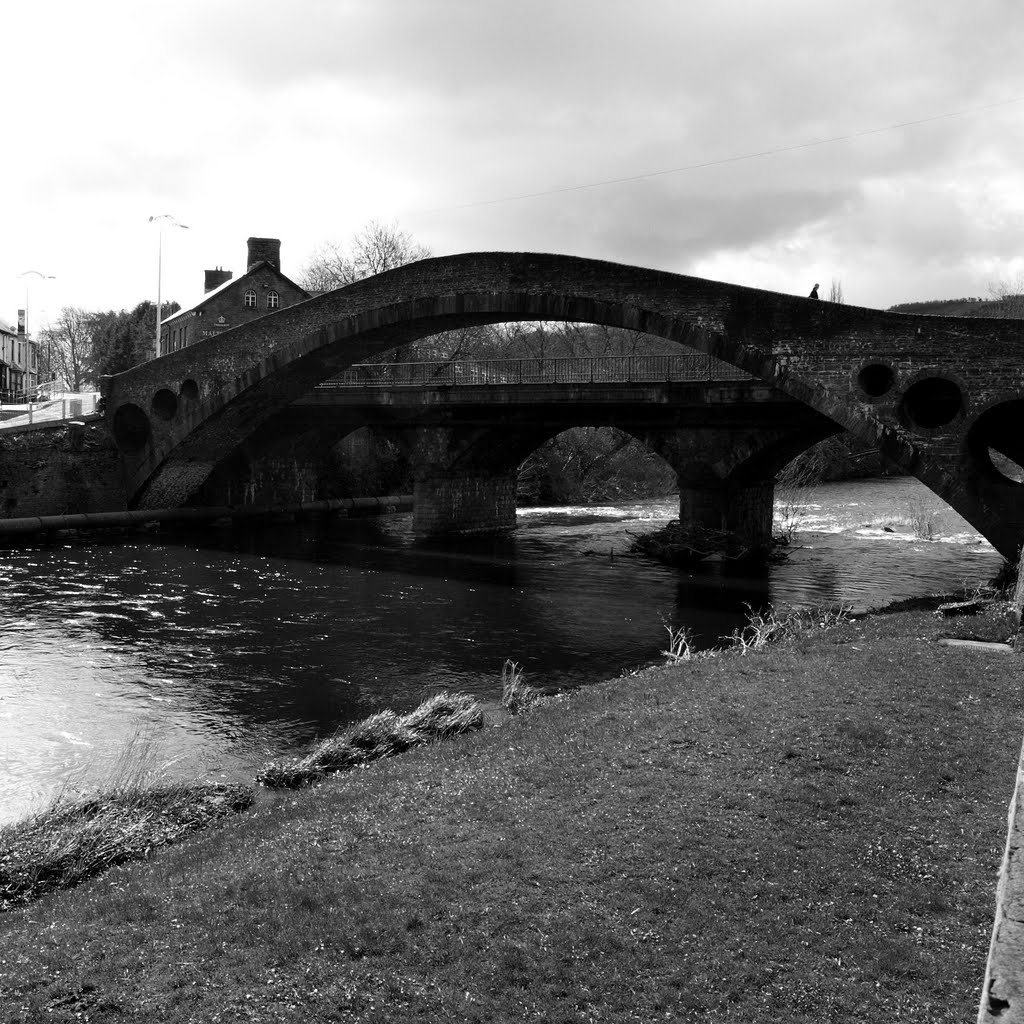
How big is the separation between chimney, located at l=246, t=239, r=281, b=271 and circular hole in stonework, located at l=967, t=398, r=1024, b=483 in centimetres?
5330

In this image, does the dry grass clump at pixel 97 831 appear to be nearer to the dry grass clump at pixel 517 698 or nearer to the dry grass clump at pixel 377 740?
the dry grass clump at pixel 377 740

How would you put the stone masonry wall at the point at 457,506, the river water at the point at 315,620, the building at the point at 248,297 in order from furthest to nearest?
the building at the point at 248,297 → the stone masonry wall at the point at 457,506 → the river water at the point at 315,620

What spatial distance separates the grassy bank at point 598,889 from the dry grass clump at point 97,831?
47 centimetres

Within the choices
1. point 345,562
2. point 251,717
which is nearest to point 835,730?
point 251,717

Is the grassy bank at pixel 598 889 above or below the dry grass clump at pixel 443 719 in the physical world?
above

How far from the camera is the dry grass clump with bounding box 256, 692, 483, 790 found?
12.1 meters

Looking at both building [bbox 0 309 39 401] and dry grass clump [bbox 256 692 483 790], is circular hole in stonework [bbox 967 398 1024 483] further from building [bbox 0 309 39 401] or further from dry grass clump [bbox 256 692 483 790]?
building [bbox 0 309 39 401]

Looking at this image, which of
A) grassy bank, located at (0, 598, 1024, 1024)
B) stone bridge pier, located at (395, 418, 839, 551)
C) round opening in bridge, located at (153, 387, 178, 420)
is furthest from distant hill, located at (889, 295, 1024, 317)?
grassy bank, located at (0, 598, 1024, 1024)

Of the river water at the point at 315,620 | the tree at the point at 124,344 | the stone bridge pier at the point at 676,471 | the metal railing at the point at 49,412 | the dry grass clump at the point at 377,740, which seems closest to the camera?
the dry grass clump at the point at 377,740

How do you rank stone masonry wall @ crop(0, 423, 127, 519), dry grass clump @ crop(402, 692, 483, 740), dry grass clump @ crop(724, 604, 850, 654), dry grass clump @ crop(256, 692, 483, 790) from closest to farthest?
dry grass clump @ crop(256, 692, 483, 790) → dry grass clump @ crop(402, 692, 483, 740) → dry grass clump @ crop(724, 604, 850, 654) → stone masonry wall @ crop(0, 423, 127, 519)

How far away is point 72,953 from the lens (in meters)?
7.05

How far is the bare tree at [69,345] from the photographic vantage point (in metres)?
106

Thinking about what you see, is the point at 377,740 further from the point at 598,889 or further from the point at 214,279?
the point at 214,279

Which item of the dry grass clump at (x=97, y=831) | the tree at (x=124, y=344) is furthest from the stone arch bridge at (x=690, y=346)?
the tree at (x=124, y=344)
